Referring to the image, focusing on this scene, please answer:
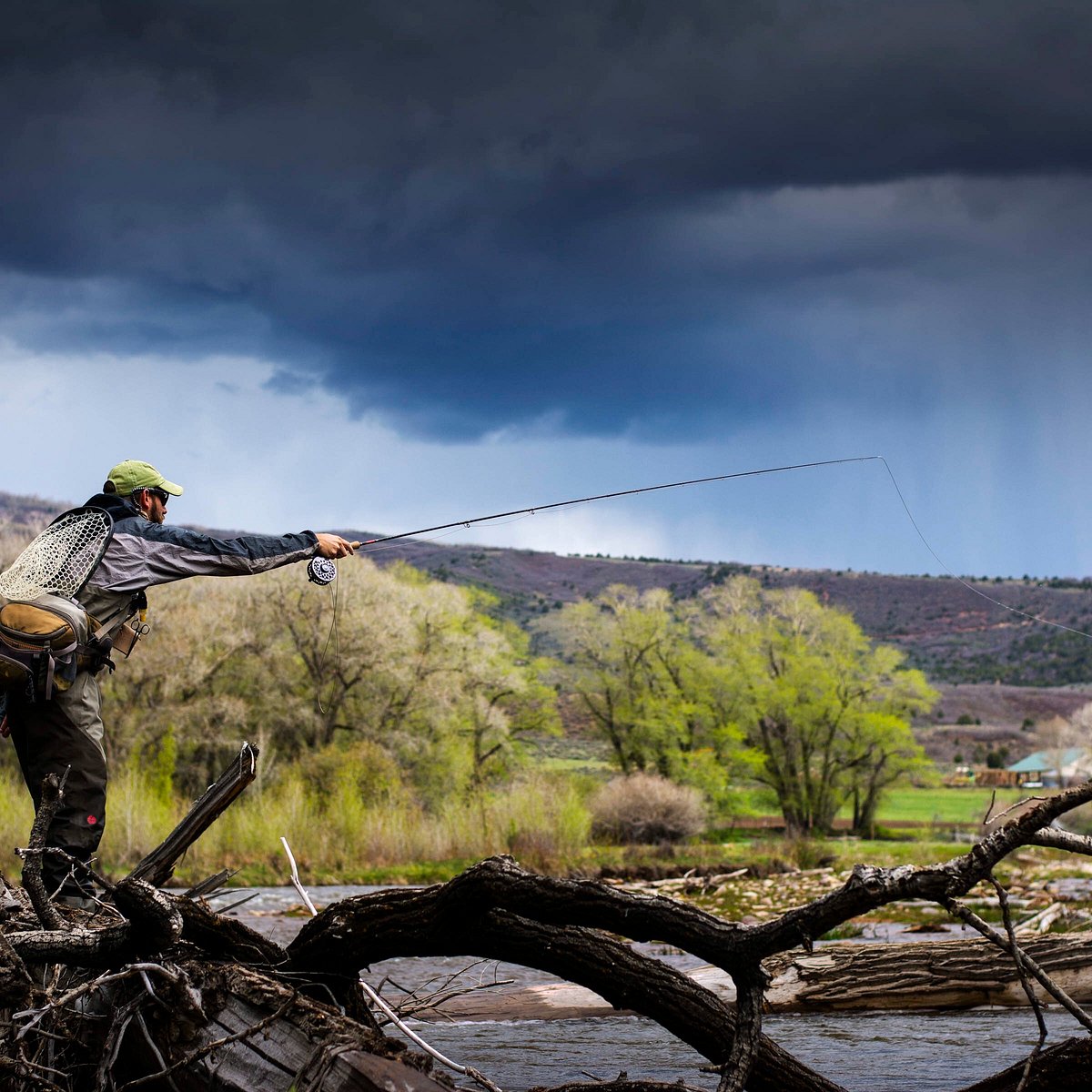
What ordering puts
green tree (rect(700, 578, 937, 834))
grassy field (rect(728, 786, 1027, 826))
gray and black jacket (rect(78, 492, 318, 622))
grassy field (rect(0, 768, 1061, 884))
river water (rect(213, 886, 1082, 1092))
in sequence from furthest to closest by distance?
green tree (rect(700, 578, 937, 834)), grassy field (rect(728, 786, 1027, 826)), grassy field (rect(0, 768, 1061, 884)), river water (rect(213, 886, 1082, 1092)), gray and black jacket (rect(78, 492, 318, 622))

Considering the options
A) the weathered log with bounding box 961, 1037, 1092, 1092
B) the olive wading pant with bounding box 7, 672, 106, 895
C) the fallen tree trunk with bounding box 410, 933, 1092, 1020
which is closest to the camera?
the weathered log with bounding box 961, 1037, 1092, 1092

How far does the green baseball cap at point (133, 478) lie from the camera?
6.40 metres

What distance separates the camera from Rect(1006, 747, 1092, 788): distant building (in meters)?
46.2

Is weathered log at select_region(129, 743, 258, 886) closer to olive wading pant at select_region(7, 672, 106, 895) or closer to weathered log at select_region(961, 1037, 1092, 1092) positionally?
olive wading pant at select_region(7, 672, 106, 895)

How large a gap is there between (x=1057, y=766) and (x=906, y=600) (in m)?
76.8

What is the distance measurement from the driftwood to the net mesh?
5.22 feet

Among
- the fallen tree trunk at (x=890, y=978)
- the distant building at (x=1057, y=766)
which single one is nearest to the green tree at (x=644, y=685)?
the distant building at (x=1057, y=766)

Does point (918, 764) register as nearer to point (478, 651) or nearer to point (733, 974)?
point (478, 651)

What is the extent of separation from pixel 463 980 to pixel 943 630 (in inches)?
4373

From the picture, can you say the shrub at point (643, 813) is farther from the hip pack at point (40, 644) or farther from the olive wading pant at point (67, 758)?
the hip pack at point (40, 644)

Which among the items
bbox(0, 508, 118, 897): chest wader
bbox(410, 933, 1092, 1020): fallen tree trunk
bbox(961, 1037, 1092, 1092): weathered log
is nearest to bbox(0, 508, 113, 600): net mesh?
bbox(0, 508, 118, 897): chest wader

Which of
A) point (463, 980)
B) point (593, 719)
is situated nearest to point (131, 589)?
point (463, 980)

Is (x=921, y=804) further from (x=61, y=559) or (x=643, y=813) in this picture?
(x=61, y=559)

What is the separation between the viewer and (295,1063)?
4.01 m
